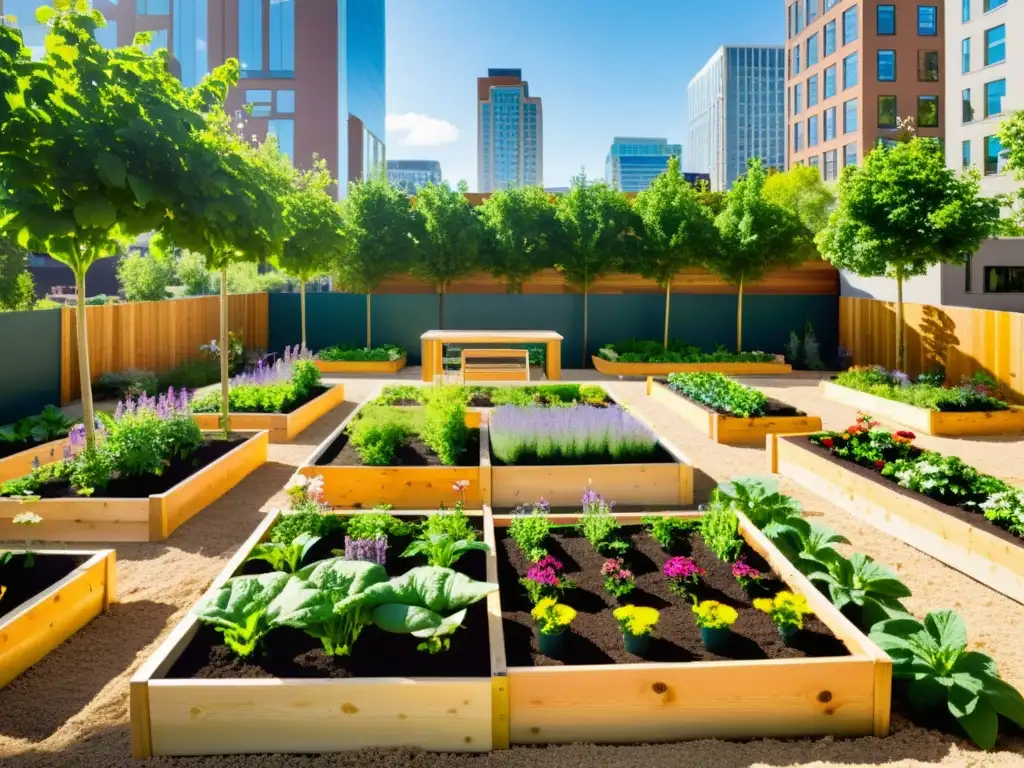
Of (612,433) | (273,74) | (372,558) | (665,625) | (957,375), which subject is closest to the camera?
(665,625)

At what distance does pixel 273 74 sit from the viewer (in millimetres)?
70250

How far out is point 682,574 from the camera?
4816mm

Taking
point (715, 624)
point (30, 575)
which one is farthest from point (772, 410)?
point (30, 575)

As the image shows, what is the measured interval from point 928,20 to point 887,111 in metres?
6.44

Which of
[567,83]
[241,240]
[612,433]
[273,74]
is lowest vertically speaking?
[612,433]

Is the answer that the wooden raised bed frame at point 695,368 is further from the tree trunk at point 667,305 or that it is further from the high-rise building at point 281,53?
the high-rise building at point 281,53

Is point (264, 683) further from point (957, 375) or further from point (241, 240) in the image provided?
point (957, 375)

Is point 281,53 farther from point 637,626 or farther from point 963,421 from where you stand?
point 637,626

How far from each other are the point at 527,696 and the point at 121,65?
5.88 metres

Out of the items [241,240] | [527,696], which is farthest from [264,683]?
[241,240]

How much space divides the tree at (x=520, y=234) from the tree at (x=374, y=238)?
6.48ft

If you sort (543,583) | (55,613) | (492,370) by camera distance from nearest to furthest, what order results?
(543,583) → (55,613) → (492,370)

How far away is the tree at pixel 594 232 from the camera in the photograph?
2153cm

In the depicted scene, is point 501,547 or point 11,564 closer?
point 11,564
